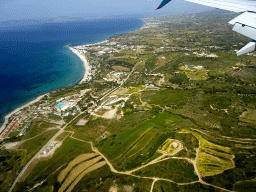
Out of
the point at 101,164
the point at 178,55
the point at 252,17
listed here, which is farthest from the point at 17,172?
the point at 178,55

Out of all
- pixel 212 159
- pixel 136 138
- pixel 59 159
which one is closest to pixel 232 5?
pixel 212 159

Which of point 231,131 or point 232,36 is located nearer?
point 231,131

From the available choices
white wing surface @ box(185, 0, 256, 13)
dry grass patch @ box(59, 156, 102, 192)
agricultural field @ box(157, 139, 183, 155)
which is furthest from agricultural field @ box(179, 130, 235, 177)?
white wing surface @ box(185, 0, 256, 13)

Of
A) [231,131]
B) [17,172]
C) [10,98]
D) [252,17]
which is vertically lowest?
[231,131]

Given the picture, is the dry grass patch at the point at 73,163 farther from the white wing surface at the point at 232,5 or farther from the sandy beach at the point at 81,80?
the white wing surface at the point at 232,5

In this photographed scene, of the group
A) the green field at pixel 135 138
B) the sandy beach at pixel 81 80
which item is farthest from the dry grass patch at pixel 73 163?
the sandy beach at pixel 81 80

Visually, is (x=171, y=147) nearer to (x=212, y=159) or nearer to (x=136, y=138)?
(x=212, y=159)

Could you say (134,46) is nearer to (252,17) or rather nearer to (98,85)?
(98,85)

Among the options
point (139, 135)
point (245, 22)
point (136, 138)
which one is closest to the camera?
point (245, 22)

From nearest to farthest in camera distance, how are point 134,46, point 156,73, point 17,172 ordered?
point 17,172, point 156,73, point 134,46
